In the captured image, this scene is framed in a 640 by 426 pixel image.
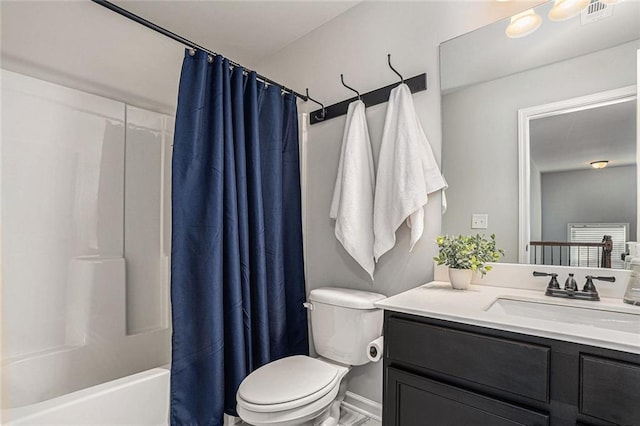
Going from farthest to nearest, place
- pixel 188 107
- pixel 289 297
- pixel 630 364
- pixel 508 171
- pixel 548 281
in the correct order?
pixel 289 297
pixel 188 107
pixel 508 171
pixel 548 281
pixel 630 364

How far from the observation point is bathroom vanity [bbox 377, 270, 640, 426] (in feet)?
2.63

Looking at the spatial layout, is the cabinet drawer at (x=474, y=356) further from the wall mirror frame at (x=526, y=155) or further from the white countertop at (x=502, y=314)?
the wall mirror frame at (x=526, y=155)

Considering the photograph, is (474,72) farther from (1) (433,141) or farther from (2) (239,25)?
(2) (239,25)

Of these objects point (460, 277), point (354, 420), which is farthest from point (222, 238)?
point (354, 420)

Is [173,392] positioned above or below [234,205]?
below

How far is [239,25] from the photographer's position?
2168 mm

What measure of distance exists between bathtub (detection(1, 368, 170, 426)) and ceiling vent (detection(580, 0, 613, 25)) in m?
2.27

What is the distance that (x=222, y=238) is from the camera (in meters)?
1.61

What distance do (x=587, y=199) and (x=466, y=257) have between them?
50cm

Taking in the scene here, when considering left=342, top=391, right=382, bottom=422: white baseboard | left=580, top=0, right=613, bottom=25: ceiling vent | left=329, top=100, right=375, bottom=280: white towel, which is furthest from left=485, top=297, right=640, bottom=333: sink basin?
left=580, top=0, right=613, bottom=25: ceiling vent

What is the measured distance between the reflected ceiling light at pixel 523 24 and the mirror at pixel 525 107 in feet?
0.06

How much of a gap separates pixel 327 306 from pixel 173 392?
0.80m

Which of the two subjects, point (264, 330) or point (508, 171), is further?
point (264, 330)

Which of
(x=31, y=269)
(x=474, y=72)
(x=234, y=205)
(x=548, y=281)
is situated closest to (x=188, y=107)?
(x=234, y=205)
